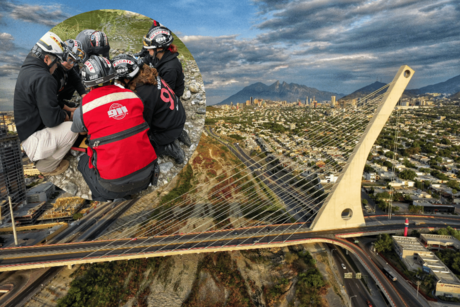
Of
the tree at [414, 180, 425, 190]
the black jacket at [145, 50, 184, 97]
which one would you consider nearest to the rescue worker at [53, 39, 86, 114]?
the black jacket at [145, 50, 184, 97]

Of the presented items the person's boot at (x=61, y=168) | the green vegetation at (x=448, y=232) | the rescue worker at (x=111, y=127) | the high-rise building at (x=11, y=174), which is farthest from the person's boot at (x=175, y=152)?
the green vegetation at (x=448, y=232)

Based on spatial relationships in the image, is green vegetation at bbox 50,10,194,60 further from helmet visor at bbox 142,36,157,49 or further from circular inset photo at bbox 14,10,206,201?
helmet visor at bbox 142,36,157,49

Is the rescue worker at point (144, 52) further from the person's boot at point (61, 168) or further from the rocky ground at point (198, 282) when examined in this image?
the rocky ground at point (198, 282)

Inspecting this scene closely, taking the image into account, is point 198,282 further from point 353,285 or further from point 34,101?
point 34,101

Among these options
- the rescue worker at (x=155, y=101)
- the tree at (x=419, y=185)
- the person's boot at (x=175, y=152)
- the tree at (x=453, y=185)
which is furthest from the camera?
the tree at (x=419, y=185)

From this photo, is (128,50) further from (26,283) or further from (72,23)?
(26,283)

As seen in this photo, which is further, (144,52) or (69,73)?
(144,52)

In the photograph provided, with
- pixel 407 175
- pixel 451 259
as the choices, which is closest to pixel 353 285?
pixel 451 259
